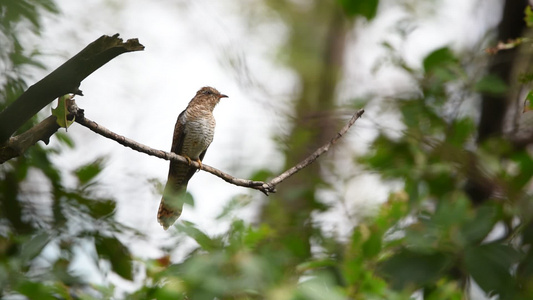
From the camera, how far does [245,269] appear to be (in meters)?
3.36

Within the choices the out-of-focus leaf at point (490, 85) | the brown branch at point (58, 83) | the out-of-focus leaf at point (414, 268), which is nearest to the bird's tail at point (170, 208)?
the out-of-focus leaf at point (414, 268)

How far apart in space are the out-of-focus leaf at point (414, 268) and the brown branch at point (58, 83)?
2.32 meters

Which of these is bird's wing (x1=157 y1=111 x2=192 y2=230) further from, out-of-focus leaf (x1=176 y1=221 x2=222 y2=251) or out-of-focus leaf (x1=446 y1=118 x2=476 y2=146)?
out-of-focus leaf (x1=446 y1=118 x2=476 y2=146)

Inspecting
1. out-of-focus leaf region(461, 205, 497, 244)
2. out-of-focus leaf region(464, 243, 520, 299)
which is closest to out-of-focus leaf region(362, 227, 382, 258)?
out-of-focus leaf region(461, 205, 497, 244)

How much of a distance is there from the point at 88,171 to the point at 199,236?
76 centimetres

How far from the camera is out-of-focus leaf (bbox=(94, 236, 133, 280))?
2.83 m

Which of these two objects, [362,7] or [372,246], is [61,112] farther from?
[372,246]

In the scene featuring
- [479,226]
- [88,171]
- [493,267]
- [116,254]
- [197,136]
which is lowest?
[493,267]

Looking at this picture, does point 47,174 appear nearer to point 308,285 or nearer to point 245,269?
point 245,269

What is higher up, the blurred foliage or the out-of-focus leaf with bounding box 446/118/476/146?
the out-of-focus leaf with bounding box 446/118/476/146

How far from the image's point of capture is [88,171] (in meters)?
3.23

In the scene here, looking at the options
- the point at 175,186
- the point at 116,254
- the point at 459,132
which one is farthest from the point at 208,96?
the point at 459,132

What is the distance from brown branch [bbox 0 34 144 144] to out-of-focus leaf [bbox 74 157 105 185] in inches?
60.6

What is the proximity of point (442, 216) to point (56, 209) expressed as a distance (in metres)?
2.19
